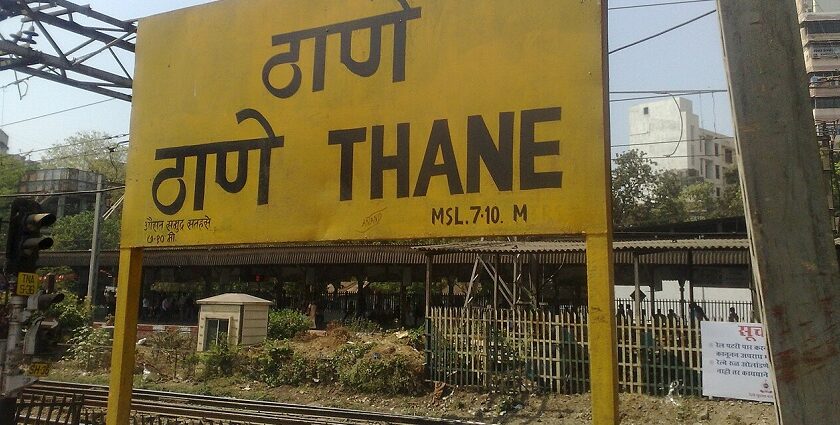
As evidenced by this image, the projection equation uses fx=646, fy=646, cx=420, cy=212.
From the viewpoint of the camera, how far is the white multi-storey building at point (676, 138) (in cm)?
6444

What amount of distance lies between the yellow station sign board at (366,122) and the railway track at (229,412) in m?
5.18

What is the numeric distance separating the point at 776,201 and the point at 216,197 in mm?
3286

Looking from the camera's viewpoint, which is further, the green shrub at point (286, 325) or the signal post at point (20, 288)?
the green shrub at point (286, 325)

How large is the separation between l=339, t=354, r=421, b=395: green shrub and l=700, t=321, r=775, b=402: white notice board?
19.8 feet

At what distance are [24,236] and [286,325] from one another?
14.7m

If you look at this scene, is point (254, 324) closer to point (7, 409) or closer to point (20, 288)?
point (7, 409)

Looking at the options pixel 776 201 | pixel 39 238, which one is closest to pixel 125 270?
pixel 39 238

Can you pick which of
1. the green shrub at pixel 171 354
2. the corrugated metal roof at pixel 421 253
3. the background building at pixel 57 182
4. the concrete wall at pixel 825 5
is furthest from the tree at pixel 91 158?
the concrete wall at pixel 825 5

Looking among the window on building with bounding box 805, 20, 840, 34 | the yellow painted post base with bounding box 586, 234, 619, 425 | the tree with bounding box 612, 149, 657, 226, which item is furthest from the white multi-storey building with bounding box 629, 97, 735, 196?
the yellow painted post base with bounding box 586, 234, 619, 425

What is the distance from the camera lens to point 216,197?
429cm

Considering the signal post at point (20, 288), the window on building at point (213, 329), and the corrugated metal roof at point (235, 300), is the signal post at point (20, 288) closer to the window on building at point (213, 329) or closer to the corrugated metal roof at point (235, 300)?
the corrugated metal roof at point (235, 300)

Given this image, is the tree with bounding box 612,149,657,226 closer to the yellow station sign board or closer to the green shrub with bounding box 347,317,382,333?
the green shrub with bounding box 347,317,382,333

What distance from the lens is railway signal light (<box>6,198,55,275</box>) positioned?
21.5 ft

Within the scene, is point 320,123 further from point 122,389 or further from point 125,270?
point 122,389
